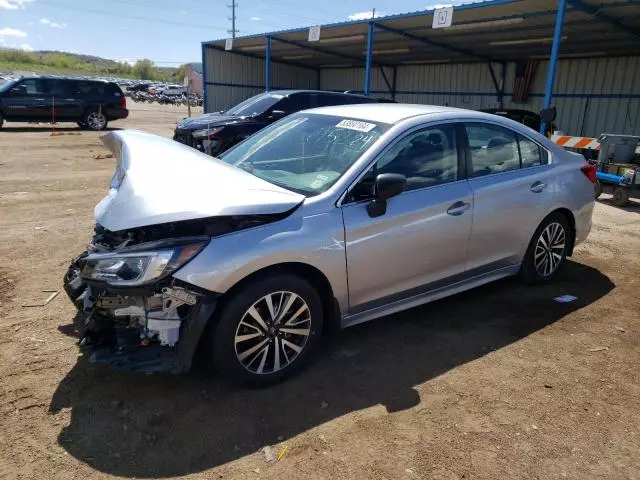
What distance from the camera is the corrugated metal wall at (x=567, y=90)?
1622cm

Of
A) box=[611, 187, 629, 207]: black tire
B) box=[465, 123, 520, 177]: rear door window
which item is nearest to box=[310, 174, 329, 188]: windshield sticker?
box=[465, 123, 520, 177]: rear door window

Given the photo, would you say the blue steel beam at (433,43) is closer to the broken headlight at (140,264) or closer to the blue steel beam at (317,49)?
the blue steel beam at (317,49)

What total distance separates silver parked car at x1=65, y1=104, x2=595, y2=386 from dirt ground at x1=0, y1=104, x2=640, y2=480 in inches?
12.1

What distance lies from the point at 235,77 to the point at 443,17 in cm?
1462

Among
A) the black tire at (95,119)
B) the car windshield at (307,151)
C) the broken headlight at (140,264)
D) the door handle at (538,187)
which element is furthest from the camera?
the black tire at (95,119)

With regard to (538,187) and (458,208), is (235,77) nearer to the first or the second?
(538,187)

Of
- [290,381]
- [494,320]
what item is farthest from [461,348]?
[290,381]

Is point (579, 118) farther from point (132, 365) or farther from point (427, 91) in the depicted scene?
point (132, 365)

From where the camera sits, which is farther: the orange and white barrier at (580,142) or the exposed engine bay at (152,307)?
the orange and white barrier at (580,142)

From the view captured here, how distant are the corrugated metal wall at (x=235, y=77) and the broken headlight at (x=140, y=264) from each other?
22137mm

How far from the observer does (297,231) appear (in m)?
3.00

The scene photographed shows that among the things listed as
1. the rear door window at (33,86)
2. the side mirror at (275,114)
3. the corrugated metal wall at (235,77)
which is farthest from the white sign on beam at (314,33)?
the rear door window at (33,86)

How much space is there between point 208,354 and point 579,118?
18458mm

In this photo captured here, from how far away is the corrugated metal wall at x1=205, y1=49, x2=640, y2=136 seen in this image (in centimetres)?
1641
